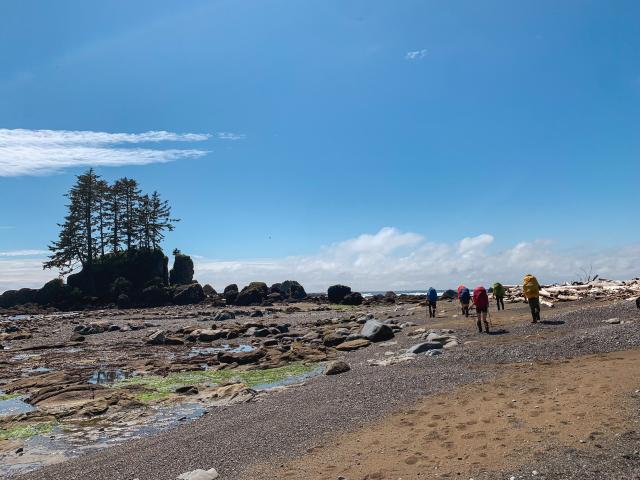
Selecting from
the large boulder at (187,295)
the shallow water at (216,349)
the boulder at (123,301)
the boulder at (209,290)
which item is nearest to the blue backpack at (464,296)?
the shallow water at (216,349)

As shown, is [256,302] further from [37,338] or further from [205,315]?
[37,338]

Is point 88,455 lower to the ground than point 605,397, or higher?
lower

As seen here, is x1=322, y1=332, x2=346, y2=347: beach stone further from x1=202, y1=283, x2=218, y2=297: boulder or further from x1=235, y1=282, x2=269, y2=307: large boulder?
x1=202, y1=283, x2=218, y2=297: boulder

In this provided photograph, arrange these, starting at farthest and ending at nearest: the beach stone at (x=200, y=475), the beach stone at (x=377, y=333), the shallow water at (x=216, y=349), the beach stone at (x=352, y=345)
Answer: the shallow water at (x=216, y=349), the beach stone at (x=377, y=333), the beach stone at (x=352, y=345), the beach stone at (x=200, y=475)

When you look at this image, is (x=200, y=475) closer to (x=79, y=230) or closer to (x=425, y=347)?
(x=425, y=347)

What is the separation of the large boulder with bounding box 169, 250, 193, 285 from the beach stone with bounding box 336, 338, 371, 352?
3014 inches

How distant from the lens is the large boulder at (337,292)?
77250 millimetres

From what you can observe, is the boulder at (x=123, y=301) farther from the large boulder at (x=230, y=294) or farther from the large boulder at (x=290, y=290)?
the large boulder at (x=290, y=290)

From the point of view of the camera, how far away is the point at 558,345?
15430 mm

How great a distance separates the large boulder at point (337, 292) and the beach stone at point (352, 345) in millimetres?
51689

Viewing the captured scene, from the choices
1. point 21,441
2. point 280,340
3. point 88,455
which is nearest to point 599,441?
point 88,455

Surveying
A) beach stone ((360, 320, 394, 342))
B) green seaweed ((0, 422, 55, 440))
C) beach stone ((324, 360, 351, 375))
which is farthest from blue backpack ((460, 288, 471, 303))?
green seaweed ((0, 422, 55, 440))

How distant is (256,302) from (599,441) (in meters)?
76.5

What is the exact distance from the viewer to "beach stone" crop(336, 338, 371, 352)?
24.4 metres
